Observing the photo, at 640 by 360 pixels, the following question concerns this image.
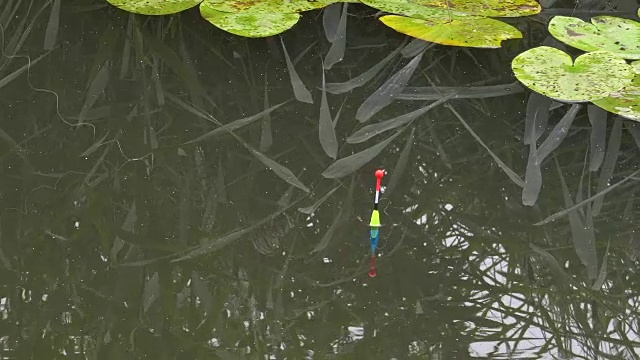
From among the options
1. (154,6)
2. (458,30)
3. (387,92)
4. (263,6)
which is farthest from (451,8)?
(154,6)

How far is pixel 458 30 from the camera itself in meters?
2.72

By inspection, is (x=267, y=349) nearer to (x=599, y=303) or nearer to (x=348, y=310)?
(x=348, y=310)

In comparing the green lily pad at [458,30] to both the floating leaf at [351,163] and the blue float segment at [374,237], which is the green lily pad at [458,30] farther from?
the blue float segment at [374,237]

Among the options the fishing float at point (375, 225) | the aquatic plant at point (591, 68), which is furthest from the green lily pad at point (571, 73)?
the fishing float at point (375, 225)

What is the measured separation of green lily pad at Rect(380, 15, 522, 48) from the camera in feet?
8.80

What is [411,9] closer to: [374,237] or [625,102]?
[625,102]

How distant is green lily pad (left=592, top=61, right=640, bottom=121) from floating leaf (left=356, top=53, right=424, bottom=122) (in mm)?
524

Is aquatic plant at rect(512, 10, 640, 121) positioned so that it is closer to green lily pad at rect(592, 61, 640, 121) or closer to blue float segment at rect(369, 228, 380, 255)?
green lily pad at rect(592, 61, 640, 121)

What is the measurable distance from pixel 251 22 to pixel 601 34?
103 centimetres

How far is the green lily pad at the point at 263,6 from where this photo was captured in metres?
2.76

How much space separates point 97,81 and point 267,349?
1.08 metres

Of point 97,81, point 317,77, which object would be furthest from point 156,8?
point 317,77

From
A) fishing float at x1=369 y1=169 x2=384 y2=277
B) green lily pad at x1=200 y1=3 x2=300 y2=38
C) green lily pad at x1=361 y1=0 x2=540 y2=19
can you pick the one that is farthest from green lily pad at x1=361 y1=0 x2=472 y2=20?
fishing float at x1=369 y1=169 x2=384 y2=277

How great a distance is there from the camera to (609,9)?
3.00m
